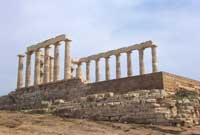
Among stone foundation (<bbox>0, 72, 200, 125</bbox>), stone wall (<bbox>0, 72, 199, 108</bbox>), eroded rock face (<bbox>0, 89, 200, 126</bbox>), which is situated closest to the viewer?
eroded rock face (<bbox>0, 89, 200, 126</bbox>)

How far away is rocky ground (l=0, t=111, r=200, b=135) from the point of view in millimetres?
19828

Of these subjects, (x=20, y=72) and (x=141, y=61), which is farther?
(x=20, y=72)

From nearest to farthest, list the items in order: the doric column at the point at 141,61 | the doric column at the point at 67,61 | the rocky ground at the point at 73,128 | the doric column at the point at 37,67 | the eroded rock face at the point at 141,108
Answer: the rocky ground at the point at 73,128 < the eroded rock face at the point at 141,108 < the doric column at the point at 67,61 < the doric column at the point at 141,61 < the doric column at the point at 37,67

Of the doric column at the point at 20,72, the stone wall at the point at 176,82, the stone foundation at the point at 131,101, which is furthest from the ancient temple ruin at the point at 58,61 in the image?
the stone wall at the point at 176,82

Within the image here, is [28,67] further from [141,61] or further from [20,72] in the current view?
[141,61]

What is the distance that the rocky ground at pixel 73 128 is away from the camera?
19.8 metres

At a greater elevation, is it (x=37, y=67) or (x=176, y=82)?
(x=37, y=67)

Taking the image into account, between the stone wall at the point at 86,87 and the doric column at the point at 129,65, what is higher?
the doric column at the point at 129,65

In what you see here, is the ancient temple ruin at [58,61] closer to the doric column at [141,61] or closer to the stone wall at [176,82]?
the doric column at [141,61]

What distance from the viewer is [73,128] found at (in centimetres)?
2191

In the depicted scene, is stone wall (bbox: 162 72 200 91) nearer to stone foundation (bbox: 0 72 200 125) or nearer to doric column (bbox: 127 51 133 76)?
stone foundation (bbox: 0 72 200 125)

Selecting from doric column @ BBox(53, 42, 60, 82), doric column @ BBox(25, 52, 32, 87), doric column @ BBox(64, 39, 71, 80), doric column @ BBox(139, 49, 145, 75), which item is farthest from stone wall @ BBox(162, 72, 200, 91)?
doric column @ BBox(25, 52, 32, 87)

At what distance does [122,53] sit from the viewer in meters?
47.1

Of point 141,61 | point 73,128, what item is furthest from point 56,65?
point 73,128
